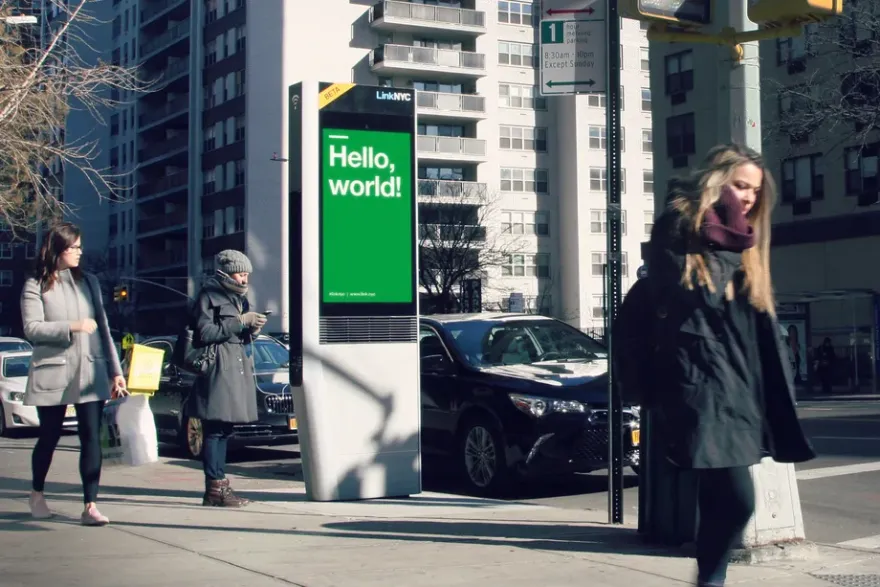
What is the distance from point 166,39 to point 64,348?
73338 mm

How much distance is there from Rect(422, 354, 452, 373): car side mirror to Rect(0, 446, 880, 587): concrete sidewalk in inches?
83.6

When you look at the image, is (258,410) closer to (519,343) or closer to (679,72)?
(519,343)

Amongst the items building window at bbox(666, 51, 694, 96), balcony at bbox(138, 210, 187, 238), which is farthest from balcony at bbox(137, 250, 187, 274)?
building window at bbox(666, 51, 694, 96)

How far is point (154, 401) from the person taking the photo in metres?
14.9

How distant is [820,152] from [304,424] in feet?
117

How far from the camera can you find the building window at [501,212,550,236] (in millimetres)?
70188

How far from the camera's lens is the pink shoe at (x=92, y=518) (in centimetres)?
741

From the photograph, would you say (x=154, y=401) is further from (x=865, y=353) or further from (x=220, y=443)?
(x=865, y=353)

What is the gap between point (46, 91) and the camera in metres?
16.2

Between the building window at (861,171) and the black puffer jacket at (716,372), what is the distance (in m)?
36.2

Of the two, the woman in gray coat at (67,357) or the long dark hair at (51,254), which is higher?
the long dark hair at (51,254)

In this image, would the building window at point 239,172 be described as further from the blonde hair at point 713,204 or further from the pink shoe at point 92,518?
the blonde hair at point 713,204

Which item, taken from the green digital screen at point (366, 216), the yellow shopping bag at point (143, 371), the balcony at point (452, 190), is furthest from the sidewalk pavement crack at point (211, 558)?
the balcony at point (452, 190)

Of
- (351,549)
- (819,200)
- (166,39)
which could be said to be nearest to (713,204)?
(351,549)
